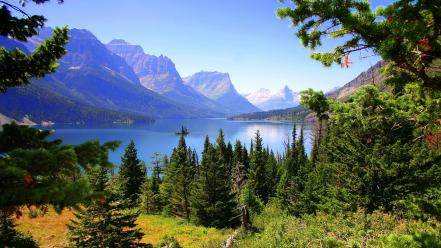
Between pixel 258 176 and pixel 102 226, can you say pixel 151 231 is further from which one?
pixel 258 176

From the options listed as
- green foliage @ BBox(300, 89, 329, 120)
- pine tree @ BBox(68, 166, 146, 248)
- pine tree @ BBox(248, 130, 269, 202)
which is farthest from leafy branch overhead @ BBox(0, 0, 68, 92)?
pine tree @ BBox(248, 130, 269, 202)

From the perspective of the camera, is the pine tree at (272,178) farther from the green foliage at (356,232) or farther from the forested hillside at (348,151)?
the green foliage at (356,232)

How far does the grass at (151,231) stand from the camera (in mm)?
33594

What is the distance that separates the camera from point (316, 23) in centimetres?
646

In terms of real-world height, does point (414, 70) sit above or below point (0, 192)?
above

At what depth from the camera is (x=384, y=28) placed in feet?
19.3

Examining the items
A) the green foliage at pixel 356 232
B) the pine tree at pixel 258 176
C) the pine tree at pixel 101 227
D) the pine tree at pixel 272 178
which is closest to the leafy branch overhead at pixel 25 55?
the pine tree at pixel 101 227

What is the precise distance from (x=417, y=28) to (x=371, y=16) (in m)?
1.01

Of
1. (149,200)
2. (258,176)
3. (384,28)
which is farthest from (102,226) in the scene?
(258,176)

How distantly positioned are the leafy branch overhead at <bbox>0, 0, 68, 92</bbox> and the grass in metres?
26.2

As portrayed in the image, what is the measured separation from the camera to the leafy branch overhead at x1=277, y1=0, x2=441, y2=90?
213 inches

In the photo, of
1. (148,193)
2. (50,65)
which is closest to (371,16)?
(50,65)

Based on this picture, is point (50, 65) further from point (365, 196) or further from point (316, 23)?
point (365, 196)

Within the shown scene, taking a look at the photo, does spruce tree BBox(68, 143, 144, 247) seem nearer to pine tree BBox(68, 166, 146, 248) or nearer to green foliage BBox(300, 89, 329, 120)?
pine tree BBox(68, 166, 146, 248)
